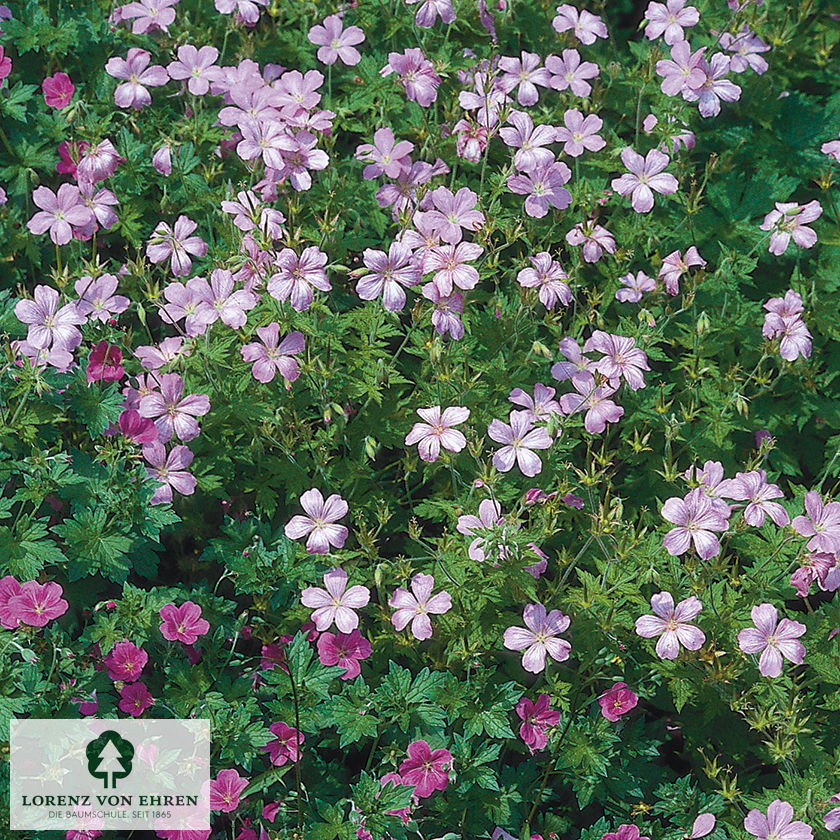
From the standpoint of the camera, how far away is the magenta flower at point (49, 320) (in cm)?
299

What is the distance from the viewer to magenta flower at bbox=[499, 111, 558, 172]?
11.0ft

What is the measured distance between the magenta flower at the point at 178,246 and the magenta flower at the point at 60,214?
0.25 meters

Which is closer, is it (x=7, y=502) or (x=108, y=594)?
(x=7, y=502)

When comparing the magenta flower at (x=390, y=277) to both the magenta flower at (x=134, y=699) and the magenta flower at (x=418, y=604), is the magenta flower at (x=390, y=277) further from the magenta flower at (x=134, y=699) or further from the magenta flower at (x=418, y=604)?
the magenta flower at (x=134, y=699)

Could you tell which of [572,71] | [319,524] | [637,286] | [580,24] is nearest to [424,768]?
[319,524]

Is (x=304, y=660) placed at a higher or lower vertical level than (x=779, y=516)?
lower

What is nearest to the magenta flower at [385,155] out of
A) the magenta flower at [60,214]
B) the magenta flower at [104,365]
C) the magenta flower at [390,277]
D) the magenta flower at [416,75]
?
the magenta flower at [416,75]

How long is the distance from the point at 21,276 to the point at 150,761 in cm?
187

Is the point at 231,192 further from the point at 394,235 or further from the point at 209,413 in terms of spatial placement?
the point at 209,413

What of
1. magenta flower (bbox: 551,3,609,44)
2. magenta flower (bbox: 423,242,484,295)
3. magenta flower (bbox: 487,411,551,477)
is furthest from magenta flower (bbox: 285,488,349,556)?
magenta flower (bbox: 551,3,609,44)

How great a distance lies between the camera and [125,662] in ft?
8.89

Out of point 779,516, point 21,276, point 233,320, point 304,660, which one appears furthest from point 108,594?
point 779,516

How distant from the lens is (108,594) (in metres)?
3.14

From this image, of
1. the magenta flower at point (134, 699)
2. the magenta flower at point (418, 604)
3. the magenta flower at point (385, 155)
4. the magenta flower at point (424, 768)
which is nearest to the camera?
the magenta flower at point (424, 768)
